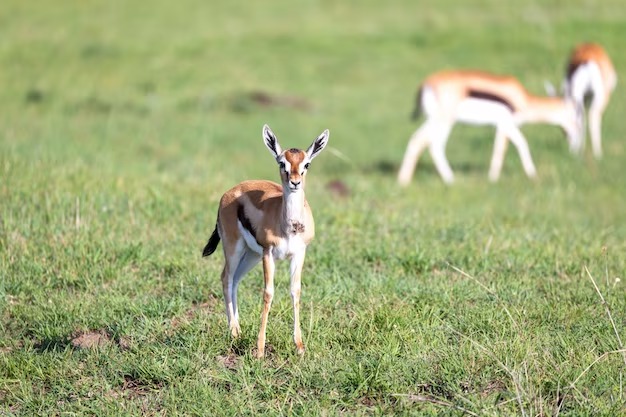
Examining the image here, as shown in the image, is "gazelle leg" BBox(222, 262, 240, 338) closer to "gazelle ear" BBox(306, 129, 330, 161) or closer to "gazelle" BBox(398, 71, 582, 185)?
"gazelle ear" BBox(306, 129, 330, 161)

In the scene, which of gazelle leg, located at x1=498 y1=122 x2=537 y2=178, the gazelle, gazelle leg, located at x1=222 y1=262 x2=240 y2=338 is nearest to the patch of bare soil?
gazelle leg, located at x1=222 y1=262 x2=240 y2=338

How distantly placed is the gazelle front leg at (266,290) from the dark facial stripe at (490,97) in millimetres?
7528

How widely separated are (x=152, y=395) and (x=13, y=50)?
12.3m

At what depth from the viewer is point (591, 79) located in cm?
1289

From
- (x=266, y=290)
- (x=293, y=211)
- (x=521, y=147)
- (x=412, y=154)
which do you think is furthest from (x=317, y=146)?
(x=521, y=147)

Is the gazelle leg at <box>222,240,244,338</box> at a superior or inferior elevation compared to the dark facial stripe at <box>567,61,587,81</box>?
inferior

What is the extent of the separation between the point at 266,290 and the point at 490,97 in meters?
7.73

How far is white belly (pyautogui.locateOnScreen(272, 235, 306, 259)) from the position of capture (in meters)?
4.66

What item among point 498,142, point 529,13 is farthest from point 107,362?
point 529,13

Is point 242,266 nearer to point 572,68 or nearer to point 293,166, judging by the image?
point 293,166

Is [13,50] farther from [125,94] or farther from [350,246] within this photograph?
[350,246]

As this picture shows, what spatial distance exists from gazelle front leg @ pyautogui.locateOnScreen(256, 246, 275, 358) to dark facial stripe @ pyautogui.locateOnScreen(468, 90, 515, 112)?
753 centimetres

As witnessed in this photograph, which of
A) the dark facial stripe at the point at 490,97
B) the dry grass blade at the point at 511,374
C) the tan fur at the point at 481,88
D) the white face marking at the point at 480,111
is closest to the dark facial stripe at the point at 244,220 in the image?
the dry grass blade at the point at 511,374

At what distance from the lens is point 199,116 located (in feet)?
43.9
